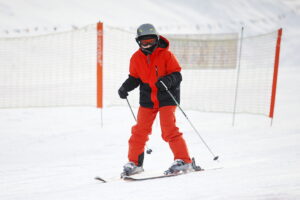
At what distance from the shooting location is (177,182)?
10.4 feet

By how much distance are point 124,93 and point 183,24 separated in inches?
1208

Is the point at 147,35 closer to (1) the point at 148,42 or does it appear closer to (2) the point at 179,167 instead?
(1) the point at 148,42

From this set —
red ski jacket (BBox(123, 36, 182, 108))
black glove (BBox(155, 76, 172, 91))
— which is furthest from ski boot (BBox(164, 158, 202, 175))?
black glove (BBox(155, 76, 172, 91))

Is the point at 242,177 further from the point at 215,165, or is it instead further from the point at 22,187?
the point at 22,187

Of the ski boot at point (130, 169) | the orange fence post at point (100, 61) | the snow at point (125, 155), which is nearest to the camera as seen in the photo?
the snow at point (125, 155)

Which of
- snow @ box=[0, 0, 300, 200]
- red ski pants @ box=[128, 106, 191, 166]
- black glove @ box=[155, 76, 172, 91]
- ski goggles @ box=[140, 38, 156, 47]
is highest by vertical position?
ski goggles @ box=[140, 38, 156, 47]

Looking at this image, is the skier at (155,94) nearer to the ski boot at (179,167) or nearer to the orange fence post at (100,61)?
the ski boot at (179,167)

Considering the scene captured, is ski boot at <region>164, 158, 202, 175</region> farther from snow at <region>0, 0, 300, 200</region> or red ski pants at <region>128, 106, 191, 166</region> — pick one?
snow at <region>0, 0, 300, 200</region>

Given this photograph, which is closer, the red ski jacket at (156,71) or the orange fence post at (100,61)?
the red ski jacket at (156,71)

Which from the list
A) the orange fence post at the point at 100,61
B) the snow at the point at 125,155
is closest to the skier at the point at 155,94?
the snow at the point at 125,155

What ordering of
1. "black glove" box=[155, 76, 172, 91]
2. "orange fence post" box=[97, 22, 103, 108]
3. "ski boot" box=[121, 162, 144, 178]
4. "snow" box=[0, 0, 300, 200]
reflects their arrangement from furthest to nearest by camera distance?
"orange fence post" box=[97, 22, 103, 108] < "ski boot" box=[121, 162, 144, 178] < "black glove" box=[155, 76, 172, 91] < "snow" box=[0, 0, 300, 200]

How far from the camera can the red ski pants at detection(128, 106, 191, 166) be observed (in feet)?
11.8

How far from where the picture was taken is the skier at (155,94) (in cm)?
356

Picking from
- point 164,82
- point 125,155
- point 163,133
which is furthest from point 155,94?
point 125,155
